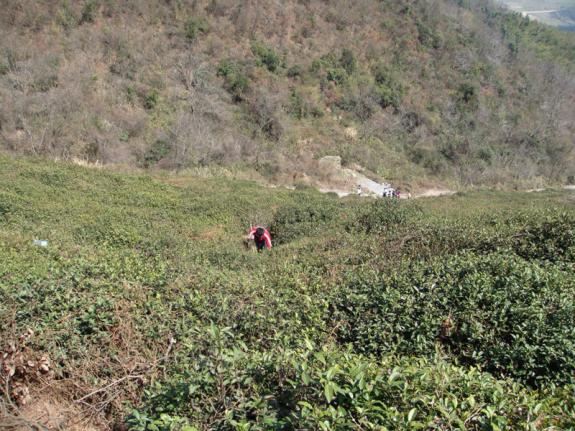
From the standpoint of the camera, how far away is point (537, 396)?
12.0 ft

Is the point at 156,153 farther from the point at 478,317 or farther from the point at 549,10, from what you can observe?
the point at 549,10

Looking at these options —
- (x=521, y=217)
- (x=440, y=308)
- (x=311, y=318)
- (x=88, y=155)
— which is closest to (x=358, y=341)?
(x=311, y=318)

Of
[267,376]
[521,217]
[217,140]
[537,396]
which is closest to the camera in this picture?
[267,376]

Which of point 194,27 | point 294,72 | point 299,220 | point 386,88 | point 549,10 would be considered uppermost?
point 549,10

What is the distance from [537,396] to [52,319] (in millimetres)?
4477

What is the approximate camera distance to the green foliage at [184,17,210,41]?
111 ft

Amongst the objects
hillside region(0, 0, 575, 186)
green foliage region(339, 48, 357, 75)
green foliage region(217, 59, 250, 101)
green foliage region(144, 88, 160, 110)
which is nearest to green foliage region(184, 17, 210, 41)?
hillside region(0, 0, 575, 186)

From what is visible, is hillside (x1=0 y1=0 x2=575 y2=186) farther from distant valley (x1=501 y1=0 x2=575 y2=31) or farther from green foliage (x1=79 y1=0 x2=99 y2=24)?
distant valley (x1=501 y1=0 x2=575 y2=31)

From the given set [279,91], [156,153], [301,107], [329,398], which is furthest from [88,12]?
[329,398]

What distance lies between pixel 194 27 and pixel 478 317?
3399 cm

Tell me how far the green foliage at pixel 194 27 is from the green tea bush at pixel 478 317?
106ft

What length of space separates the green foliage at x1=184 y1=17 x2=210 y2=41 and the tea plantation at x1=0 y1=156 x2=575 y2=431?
28.1 meters

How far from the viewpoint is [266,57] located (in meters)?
34.4

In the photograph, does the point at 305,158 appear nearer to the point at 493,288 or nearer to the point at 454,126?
the point at 454,126
